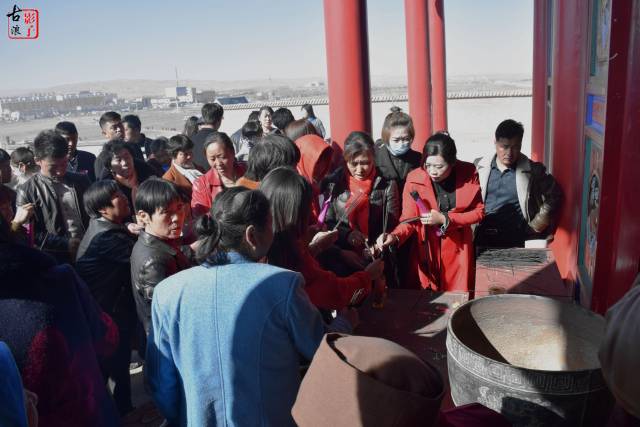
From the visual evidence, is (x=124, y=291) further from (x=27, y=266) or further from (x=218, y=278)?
(x=218, y=278)

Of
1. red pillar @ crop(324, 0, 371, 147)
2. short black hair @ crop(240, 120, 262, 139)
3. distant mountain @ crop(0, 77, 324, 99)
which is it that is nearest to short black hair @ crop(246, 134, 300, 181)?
red pillar @ crop(324, 0, 371, 147)

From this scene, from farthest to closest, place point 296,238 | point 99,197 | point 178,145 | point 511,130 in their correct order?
point 178,145
point 511,130
point 99,197
point 296,238

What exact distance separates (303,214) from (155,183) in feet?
2.47

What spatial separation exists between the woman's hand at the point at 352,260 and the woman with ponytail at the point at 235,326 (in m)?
1.09

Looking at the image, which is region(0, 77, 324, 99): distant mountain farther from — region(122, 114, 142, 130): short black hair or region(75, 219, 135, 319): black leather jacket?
region(75, 219, 135, 319): black leather jacket

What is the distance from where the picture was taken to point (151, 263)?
2.13m

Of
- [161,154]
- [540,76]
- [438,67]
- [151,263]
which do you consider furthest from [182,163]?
[438,67]

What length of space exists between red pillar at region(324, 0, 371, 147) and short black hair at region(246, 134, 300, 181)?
1.32 metres

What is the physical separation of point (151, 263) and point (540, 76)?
5.50 metres

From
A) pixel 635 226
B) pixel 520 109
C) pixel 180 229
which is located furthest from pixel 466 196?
pixel 520 109

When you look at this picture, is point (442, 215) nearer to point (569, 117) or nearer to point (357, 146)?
point (357, 146)

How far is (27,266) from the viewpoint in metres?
1.48

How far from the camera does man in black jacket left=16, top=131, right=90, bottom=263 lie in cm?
332

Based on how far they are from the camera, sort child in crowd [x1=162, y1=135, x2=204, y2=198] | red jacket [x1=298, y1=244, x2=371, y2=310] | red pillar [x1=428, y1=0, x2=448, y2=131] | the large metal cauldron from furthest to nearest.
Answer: red pillar [x1=428, y1=0, x2=448, y2=131], child in crowd [x1=162, y1=135, x2=204, y2=198], red jacket [x1=298, y1=244, x2=371, y2=310], the large metal cauldron
